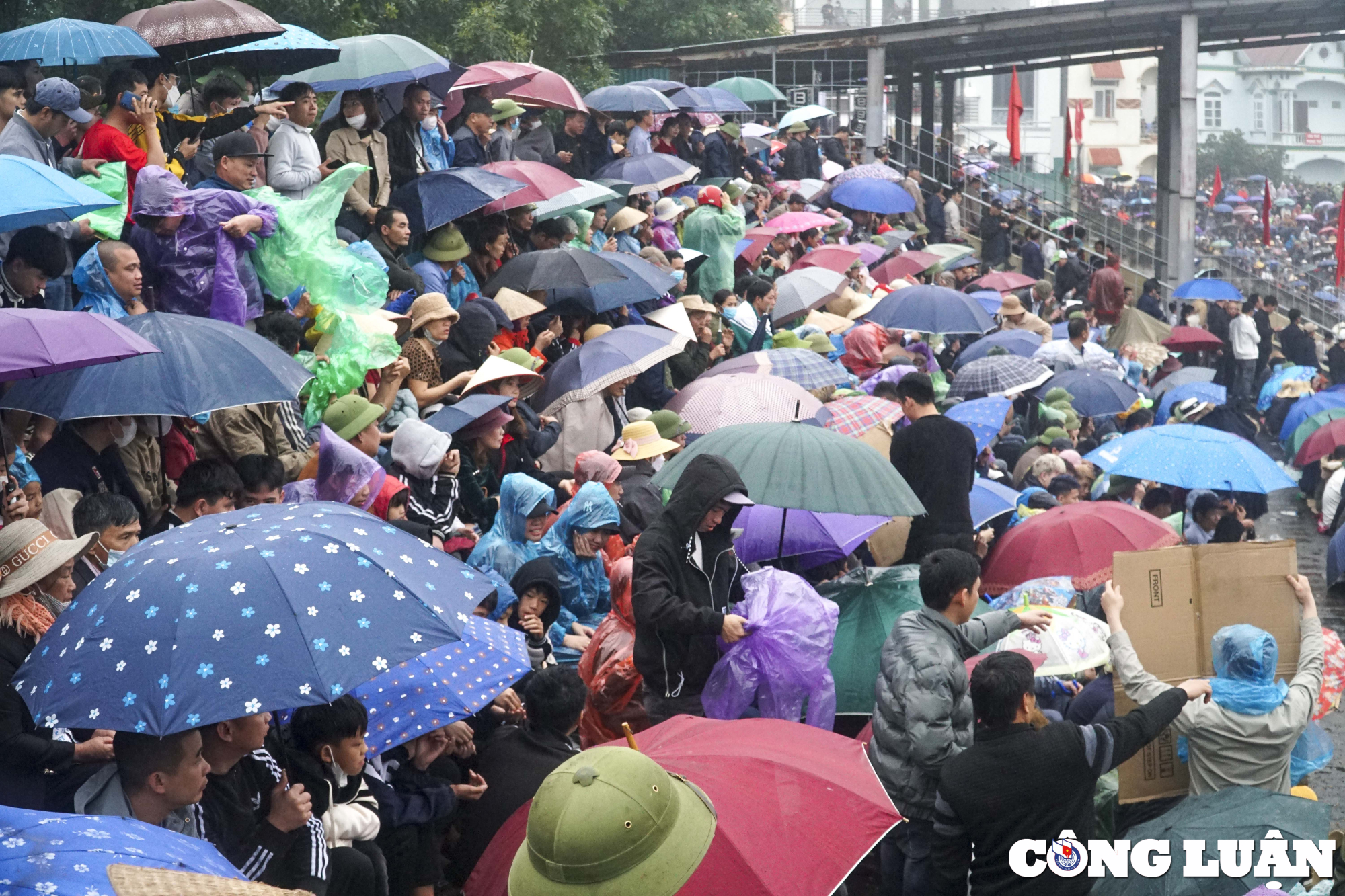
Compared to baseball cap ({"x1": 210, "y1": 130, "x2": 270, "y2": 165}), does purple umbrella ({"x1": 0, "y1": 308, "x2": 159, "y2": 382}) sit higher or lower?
lower

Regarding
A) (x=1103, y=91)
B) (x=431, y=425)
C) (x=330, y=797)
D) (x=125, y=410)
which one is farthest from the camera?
(x=1103, y=91)

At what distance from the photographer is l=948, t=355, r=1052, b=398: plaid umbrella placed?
11.5 meters

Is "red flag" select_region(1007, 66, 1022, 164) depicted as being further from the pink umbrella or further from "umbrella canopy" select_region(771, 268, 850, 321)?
"umbrella canopy" select_region(771, 268, 850, 321)

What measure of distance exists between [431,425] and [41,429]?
196 centimetres

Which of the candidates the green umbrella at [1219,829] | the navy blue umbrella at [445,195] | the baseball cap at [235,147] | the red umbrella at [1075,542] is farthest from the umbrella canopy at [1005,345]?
the green umbrella at [1219,829]

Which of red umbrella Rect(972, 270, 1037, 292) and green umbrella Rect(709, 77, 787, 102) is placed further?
green umbrella Rect(709, 77, 787, 102)

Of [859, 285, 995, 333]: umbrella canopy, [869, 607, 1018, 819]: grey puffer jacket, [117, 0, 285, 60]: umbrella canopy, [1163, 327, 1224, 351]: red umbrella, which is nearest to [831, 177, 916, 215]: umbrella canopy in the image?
[1163, 327, 1224, 351]: red umbrella

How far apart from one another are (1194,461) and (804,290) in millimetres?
5208

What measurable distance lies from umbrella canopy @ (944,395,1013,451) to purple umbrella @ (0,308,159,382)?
5.61 metres

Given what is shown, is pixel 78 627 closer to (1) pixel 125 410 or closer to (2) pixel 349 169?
(1) pixel 125 410

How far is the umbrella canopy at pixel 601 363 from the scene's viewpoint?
27.6 ft

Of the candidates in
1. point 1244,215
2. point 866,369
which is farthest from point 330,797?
point 1244,215

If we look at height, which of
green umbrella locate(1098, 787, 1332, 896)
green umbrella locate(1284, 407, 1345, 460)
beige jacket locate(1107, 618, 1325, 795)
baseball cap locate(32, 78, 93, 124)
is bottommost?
green umbrella locate(1284, 407, 1345, 460)

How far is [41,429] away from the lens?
18.7 ft
